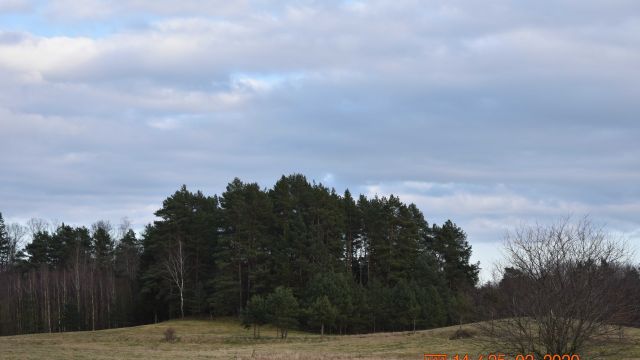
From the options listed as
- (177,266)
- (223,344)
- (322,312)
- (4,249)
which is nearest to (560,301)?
(223,344)

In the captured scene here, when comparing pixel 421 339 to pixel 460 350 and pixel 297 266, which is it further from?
pixel 297 266

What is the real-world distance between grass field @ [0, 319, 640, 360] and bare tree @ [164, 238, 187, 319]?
20.0 feet

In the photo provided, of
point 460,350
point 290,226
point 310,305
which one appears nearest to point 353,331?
point 310,305

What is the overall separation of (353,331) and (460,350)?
1454 inches

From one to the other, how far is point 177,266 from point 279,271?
13296 millimetres

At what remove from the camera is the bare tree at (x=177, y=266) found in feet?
290

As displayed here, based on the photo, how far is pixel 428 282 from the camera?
89.1 m

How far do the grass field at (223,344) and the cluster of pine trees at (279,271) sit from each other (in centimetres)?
578

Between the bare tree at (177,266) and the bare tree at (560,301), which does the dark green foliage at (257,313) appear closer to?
the bare tree at (177,266)

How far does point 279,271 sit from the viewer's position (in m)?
86.9

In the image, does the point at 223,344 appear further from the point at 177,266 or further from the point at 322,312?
the point at 177,266

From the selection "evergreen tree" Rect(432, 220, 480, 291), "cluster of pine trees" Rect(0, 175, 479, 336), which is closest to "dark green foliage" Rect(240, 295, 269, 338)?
"cluster of pine trees" Rect(0, 175, 479, 336)

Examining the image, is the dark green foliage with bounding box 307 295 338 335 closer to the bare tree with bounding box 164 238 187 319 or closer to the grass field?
the grass field

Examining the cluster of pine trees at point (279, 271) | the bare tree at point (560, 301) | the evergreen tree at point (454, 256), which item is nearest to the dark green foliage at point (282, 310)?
the cluster of pine trees at point (279, 271)
